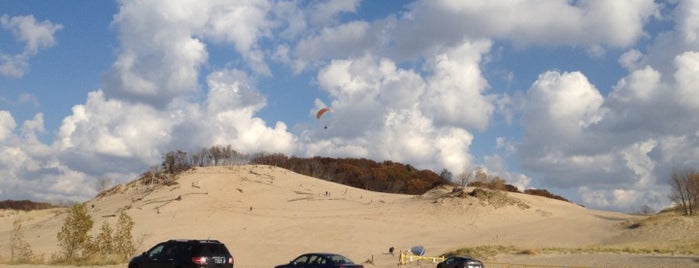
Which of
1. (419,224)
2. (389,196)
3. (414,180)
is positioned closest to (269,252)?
(419,224)

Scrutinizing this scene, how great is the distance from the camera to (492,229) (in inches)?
2292

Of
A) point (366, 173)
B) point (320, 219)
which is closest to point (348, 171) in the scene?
point (366, 173)

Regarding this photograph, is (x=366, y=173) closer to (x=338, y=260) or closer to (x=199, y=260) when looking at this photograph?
(x=338, y=260)

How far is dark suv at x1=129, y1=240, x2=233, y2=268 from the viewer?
2209 centimetres

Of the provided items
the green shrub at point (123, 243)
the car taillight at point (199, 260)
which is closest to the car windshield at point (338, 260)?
the car taillight at point (199, 260)

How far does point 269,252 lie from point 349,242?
26.6ft

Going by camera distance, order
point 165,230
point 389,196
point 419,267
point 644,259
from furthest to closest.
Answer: point 389,196 < point 165,230 < point 419,267 < point 644,259

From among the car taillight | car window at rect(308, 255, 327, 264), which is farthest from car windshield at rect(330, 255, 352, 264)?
the car taillight

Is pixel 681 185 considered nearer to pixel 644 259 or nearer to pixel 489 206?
pixel 489 206

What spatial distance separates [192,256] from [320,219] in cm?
4043

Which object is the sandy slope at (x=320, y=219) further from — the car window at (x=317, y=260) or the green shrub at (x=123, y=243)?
the car window at (x=317, y=260)

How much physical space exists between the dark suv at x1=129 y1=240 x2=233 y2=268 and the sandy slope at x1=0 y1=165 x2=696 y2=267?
18.9 metres

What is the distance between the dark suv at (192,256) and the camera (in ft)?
72.5

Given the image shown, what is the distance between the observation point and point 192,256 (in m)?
22.2
